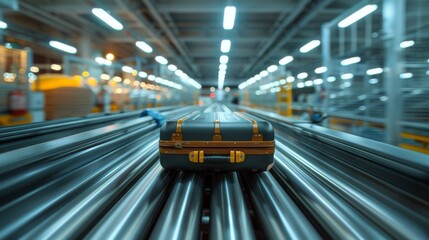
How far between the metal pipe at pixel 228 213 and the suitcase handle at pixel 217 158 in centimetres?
19

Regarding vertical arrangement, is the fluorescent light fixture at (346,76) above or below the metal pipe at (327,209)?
above

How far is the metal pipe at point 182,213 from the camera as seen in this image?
3.34 feet

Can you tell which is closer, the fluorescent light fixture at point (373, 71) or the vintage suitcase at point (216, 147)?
the vintage suitcase at point (216, 147)

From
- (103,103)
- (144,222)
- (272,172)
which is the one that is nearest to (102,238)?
(144,222)

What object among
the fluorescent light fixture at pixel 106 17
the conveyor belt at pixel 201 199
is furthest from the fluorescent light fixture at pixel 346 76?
the fluorescent light fixture at pixel 106 17

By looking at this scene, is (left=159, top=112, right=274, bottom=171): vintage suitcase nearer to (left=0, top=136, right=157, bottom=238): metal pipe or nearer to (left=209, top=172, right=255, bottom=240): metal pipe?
(left=209, top=172, right=255, bottom=240): metal pipe

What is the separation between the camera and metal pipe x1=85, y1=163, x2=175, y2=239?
973mm

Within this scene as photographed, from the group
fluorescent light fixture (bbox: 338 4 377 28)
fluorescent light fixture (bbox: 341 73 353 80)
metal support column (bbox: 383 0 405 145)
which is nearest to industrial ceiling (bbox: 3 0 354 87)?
fluorescent light fixture (bbox: 338 4 377 28)

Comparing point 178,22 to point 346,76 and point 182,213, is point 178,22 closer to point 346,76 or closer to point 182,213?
point 346,76

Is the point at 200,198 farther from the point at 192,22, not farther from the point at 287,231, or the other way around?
the point at 192,22

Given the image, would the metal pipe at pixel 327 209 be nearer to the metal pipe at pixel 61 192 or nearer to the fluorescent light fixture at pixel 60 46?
the metal pipe at pixel 61 192

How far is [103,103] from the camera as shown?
8.43 metres

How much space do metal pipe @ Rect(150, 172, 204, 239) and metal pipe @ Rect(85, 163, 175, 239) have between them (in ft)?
0.18

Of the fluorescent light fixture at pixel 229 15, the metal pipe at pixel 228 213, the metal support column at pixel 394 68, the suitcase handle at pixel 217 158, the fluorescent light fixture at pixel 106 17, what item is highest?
the fluorescent light fixture at pixel 229 15
